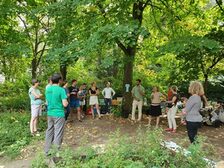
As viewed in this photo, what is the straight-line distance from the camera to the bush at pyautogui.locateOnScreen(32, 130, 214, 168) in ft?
19.3

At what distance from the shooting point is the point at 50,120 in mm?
8133

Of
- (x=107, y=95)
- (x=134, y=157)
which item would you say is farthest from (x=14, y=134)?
(x=134, y=157)

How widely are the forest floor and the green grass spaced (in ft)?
0.96

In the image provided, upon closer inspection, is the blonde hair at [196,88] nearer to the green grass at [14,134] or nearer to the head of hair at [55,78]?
the head of hair at [55,78]

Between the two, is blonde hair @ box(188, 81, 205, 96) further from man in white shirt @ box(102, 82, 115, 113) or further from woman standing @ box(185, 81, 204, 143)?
man in white shirt @ box(102, 82, 115, 113)

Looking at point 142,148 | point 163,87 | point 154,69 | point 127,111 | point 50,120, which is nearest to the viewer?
point 142,148

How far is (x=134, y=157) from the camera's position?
634 centimetres

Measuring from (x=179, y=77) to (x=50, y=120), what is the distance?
11148mm

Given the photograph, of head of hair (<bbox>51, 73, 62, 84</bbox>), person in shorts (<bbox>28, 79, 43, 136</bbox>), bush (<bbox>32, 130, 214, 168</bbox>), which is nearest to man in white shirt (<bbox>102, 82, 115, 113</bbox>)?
person in shorts (<bbox>28, 79, 43, 136</bbox>)

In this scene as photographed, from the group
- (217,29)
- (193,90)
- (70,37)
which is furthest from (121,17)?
(217,29)

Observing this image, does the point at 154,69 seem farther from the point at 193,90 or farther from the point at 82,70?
the point at 193,90

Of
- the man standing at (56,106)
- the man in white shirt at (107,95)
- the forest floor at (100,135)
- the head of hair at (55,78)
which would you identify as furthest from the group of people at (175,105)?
→ the head of hair at (55,78)

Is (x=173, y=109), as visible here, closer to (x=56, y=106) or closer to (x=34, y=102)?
(x=34, y=102)

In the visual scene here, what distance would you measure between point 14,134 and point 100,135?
2672mm
